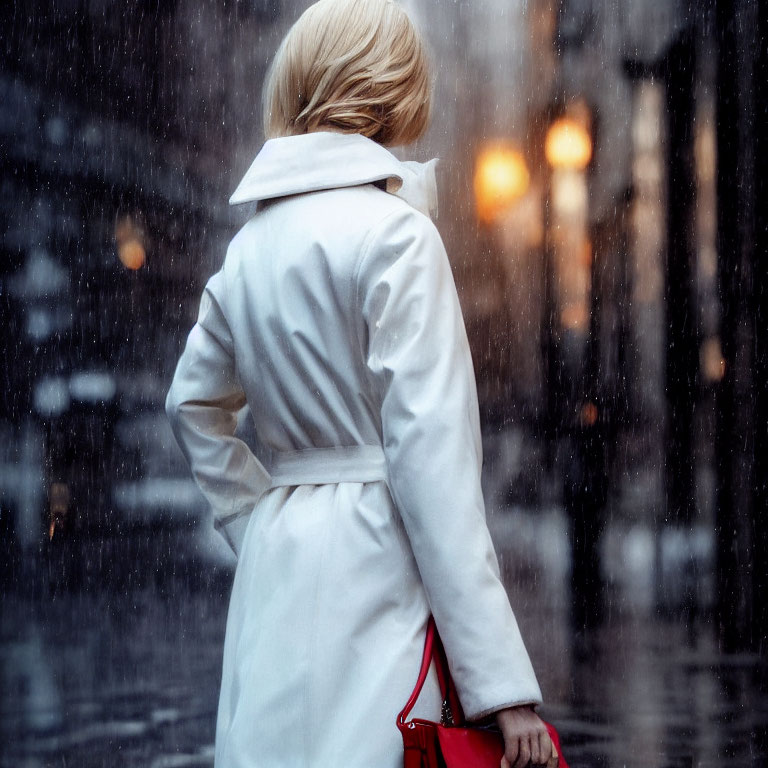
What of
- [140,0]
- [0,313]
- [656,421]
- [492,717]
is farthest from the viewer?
[656,421]

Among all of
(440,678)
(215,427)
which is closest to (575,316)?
(215,427)

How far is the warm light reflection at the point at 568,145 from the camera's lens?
980 cm

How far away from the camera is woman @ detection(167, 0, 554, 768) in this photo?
1.20m

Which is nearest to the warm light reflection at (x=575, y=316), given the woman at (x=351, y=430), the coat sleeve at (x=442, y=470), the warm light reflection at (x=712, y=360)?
the warm light reflection at (x=712, y=360)

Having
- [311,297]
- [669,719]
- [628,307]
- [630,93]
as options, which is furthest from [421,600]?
[628,307]

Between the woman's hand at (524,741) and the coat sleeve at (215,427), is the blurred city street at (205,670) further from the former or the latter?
the woman's hand at (524,741)

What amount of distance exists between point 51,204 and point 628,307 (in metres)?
6.62

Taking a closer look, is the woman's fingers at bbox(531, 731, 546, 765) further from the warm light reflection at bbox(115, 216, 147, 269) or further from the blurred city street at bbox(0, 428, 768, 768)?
the warm light reflection at bbox(115, 216, 147, 269)

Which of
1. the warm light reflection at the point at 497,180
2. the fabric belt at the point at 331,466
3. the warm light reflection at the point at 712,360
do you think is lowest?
the warm light reflection at the point at 712,360

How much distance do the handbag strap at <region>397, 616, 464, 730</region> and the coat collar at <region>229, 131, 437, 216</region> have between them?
20.7 inches

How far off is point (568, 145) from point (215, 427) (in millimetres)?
9007

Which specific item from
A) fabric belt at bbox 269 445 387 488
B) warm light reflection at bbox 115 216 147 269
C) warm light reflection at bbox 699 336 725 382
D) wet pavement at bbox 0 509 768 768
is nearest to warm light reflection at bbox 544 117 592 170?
warm light reflection at bbox 699 336 725 382

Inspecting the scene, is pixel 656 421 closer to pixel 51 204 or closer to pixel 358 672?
pixel 51 204

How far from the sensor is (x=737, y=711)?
441 cm
